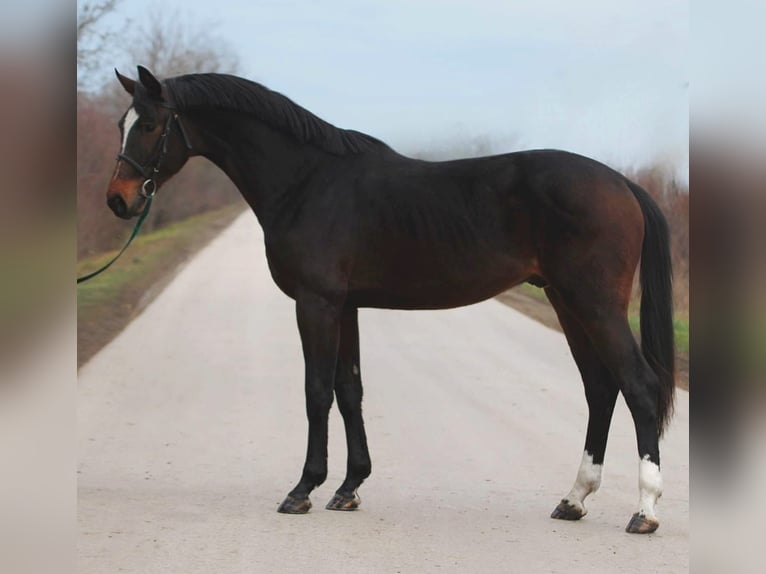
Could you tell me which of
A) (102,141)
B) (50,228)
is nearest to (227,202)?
(102,141)

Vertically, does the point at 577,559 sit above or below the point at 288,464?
above

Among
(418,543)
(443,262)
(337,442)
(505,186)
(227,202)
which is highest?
(505,186)

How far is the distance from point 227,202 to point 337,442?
31.5 m

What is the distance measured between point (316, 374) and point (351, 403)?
391mm

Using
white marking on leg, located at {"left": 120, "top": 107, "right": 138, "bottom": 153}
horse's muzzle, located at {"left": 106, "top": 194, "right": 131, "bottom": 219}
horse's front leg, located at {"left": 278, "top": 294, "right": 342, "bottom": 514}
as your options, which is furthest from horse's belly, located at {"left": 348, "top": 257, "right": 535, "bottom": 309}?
white marking on leg, located at {"left": 120, "top": 107, "right": 138, "bottom": 153}

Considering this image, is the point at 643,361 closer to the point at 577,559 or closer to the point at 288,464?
the point at 577,559

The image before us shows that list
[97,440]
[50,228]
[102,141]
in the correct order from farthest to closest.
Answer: [102,141], [97,440], [50,228]

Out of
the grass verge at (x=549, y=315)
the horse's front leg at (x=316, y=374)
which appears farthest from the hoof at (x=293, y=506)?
the grass verge at (x=549, y=315)

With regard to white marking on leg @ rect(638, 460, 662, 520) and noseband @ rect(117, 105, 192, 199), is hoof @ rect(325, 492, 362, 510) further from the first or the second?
noseband @ rect(117, 105, 192, 199)

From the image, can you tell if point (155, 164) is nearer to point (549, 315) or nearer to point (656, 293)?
point (656, 293)

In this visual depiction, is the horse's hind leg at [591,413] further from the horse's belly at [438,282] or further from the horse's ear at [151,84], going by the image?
the horse's ear at [151,84]

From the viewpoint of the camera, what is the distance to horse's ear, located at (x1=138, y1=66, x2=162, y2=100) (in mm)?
5393

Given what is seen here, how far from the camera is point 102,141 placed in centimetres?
1585

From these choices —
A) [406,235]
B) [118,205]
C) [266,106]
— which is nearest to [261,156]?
[266,106]
